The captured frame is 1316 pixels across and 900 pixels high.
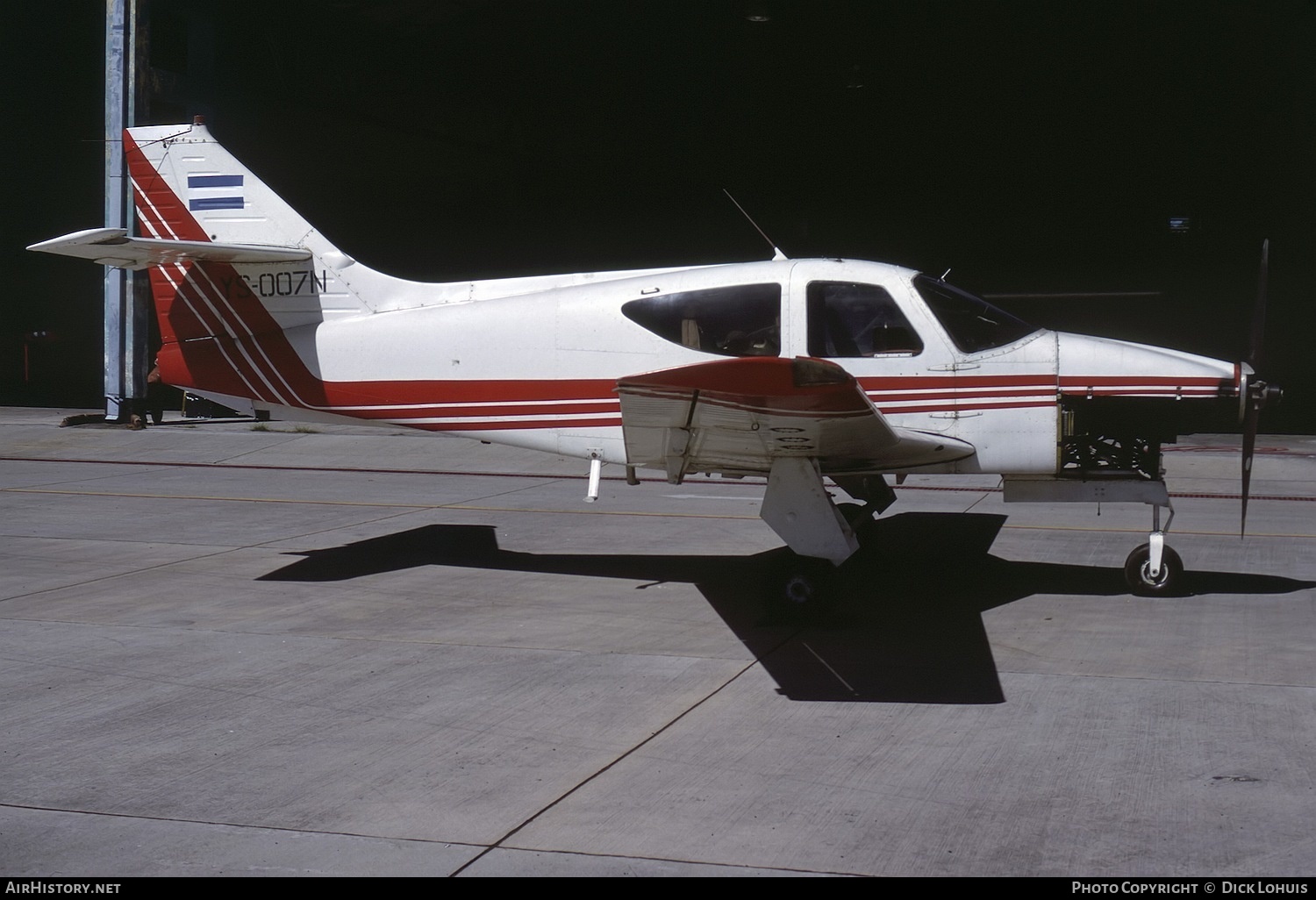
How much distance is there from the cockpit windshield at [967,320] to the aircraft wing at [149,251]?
15.9 ft

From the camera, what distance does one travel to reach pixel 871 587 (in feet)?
28.8

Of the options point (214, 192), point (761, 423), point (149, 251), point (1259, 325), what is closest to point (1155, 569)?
point (1259, 325)

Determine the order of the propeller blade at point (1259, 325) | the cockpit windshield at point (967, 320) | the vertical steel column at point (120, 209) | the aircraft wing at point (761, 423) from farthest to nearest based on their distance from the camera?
1. the vertical steel column at point (120, 209)
2. the cockpit windshield at point (967, 320)
3. the propeller blade at point (1259, 325)
4. the aircraft wing at point (761, 423)

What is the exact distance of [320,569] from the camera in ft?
30.8

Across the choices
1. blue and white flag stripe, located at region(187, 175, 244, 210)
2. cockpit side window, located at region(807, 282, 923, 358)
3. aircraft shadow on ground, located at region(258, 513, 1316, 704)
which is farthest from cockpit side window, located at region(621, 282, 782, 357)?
blue and white flag stripe, located at region(187, 175, 244, 210)

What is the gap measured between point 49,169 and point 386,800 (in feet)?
103

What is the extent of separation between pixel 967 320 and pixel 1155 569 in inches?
86.2

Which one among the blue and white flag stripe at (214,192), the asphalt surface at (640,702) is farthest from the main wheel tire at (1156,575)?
the blue and white flag stripe at (214,192)

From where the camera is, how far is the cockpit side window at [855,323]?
8.03m

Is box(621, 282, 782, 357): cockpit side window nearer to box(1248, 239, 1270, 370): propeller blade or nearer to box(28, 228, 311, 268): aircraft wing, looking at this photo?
box(28, 228, 311, 268): aircraft wing

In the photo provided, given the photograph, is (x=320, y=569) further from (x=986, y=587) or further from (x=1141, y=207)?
(x=1141, y=207)

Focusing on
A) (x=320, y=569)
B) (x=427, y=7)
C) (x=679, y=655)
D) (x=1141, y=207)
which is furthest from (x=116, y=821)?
(x=1141, y=207)

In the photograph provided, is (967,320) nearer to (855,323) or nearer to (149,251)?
(855,323)

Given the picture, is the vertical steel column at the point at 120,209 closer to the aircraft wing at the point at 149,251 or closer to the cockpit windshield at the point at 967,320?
the aircraft wing at the point at 149,251
